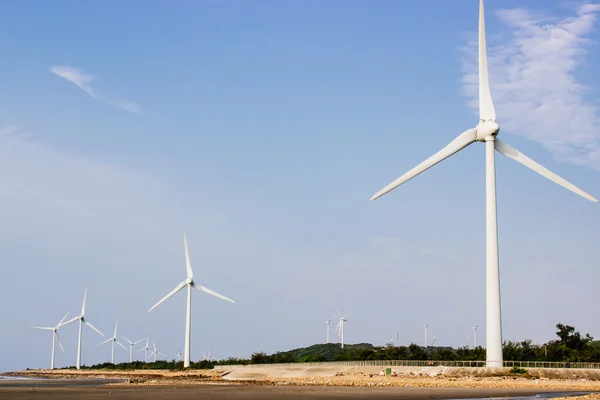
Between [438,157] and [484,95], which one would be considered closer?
[438,157]

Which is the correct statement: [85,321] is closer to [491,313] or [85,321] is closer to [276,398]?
[491,313]

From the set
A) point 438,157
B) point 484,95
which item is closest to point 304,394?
→ point 438,157

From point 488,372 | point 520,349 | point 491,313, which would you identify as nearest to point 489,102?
point 491,313

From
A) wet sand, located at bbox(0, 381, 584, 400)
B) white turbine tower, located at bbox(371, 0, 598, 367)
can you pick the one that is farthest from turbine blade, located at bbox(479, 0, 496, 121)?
wet sand, located at bbox(0, 381, 584, 400)

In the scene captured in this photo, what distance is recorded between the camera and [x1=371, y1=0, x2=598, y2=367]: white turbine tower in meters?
65.4

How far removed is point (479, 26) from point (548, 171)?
16.1 m

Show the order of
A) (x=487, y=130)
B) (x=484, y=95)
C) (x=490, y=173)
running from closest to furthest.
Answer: (x=490, y=173) < (x=487, y=130) < (x=484, y=95)

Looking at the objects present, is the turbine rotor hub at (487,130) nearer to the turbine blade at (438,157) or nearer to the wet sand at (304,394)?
the turbine blade at (438,157)

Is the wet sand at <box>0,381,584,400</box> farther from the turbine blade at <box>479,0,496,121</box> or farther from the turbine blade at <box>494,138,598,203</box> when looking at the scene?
the turbine blade at <box>479,0,496,121</box>

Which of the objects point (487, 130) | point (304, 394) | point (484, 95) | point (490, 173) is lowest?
point (304, 394)

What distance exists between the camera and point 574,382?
186ft

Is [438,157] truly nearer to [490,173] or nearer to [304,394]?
[490,173]

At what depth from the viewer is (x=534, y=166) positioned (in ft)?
230

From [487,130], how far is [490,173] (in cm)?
561
